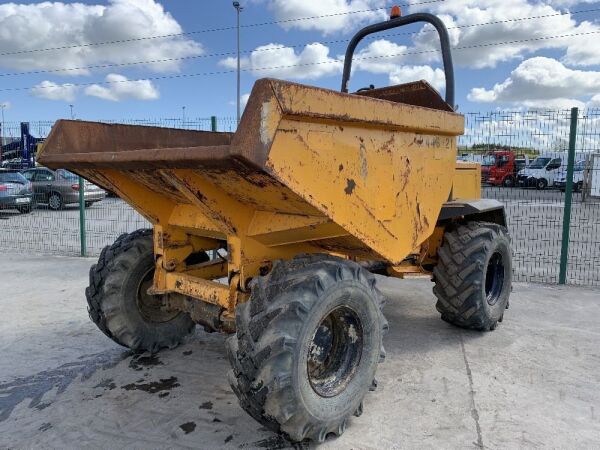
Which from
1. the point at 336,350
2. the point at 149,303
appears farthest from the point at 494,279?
the point at 149,303

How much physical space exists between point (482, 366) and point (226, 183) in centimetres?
251

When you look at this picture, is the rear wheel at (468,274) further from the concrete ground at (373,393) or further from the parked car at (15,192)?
the parked car at (15,192)

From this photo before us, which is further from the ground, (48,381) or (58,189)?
(58,189)

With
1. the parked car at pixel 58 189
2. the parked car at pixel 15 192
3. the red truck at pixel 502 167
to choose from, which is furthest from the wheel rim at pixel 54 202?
the red truck at pixel 502 167

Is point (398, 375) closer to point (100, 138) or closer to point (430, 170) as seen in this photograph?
point (430, 170)

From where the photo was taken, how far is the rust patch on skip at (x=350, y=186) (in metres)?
2.64

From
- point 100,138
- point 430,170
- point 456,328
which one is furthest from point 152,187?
point 456,328

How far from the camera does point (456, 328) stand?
476 cm

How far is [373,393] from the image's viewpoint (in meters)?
3.41

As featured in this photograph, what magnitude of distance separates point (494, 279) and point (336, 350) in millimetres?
2416

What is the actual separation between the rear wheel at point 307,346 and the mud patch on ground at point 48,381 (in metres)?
1.63

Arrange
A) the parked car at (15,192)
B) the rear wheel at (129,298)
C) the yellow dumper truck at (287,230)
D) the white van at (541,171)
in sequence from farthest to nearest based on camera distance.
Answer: the parked car at (15,192), the white van at (541,171), the rear wheel at (129,298), the yellow dumper truck at (287,230)

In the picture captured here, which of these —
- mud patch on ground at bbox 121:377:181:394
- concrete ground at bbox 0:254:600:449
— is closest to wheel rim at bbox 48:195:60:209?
concrete ground at bbox 0:254:600:449

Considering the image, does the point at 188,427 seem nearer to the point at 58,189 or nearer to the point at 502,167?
the point at 502,167
